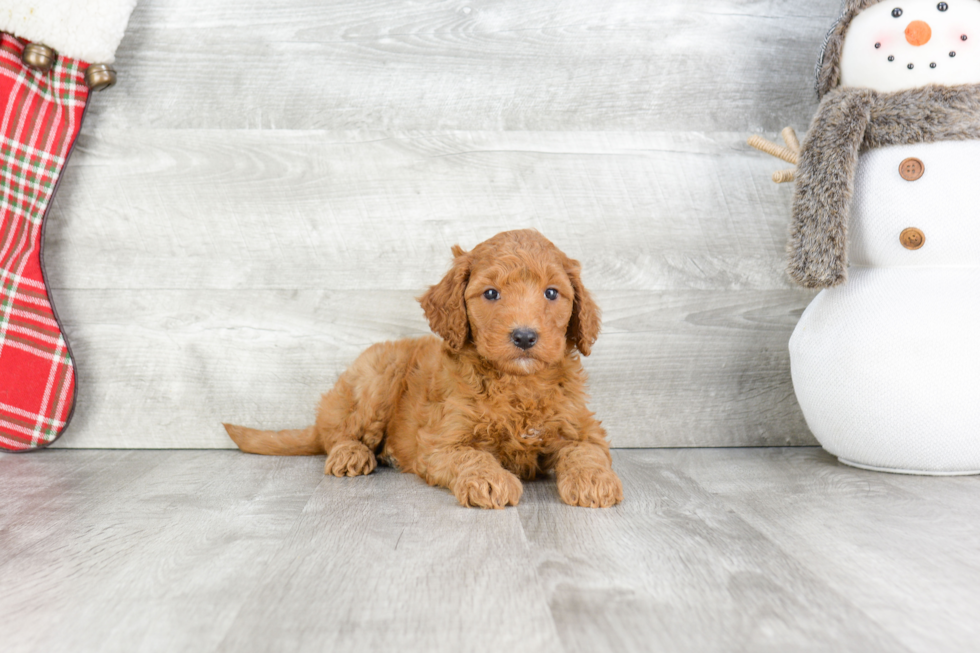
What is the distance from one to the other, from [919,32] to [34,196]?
2.50 meters

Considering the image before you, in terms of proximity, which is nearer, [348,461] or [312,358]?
[348,461]

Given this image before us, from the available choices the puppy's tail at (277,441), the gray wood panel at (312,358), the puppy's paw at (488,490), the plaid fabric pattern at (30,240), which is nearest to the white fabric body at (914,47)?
the gray wood panel at (312,358)

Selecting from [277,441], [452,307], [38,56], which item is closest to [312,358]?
[277,441]

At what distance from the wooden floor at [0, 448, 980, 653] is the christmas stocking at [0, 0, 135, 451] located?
11.6 inches

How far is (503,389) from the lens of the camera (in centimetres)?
185

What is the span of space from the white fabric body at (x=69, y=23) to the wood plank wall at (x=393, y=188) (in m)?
0.16

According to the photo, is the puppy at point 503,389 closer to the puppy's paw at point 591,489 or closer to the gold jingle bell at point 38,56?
the puppy's paw at point 591,489

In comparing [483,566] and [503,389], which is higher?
[503,389]

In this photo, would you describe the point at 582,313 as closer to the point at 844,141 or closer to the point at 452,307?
the point at 452,307

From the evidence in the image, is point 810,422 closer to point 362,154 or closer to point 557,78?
point 557,78

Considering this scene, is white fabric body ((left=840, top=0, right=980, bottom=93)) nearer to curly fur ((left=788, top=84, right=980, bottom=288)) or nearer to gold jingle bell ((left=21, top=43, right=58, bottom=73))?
curly fur ((left=788, top=84, right=980, bottom=288))

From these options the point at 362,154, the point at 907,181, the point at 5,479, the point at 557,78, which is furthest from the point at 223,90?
the point at 907,181

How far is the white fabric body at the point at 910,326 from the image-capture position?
1807 mm

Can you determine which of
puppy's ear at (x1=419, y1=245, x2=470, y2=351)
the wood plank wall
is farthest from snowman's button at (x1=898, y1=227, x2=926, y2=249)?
puppy's ear at (x1=419, y1=245, x2=470, y2=351)
